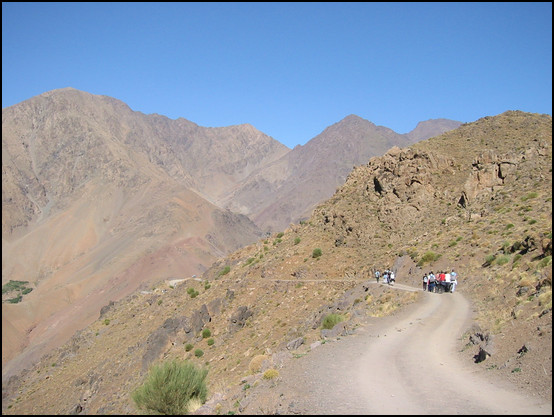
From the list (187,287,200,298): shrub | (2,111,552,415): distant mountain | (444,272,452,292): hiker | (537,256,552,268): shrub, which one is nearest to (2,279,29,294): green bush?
(2,111,552,415): distant mountain

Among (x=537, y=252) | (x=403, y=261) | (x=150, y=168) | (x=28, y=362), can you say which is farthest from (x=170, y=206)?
(x=537, y=252)

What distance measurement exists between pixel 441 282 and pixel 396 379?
1303 cm

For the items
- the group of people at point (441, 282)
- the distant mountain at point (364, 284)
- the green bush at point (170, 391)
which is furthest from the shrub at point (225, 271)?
the green bush at point (170, 391)

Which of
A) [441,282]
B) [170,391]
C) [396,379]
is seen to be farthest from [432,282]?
[170,391]

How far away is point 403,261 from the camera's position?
3023 cm

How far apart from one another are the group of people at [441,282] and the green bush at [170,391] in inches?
582

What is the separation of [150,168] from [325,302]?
166699 mm

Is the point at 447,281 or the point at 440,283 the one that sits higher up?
the point at 447,281

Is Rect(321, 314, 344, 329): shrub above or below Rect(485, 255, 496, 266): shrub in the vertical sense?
below

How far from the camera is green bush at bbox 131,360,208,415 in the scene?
1296 cm

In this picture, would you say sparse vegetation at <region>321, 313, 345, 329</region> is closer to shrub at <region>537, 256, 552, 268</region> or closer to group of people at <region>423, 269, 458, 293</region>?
group of people at <region>423, 269, 458, 293</region>

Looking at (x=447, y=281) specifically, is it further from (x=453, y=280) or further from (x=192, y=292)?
(x=192, y=292)

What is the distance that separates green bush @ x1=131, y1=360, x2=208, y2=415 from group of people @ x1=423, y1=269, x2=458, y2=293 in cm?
1477

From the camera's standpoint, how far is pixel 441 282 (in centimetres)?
2377
